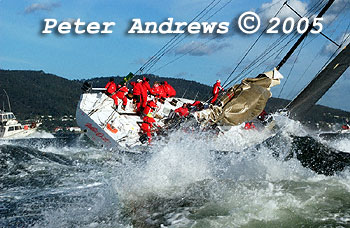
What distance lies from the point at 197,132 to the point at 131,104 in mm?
4280

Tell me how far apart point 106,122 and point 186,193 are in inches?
292

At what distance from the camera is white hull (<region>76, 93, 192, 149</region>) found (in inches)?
515

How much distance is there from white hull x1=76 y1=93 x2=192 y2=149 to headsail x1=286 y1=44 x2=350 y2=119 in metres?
4.72

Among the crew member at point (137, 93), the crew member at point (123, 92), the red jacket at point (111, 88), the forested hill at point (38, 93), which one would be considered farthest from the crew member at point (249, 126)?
the forested hill at point (38, 93)

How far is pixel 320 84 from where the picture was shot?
40.3 feet

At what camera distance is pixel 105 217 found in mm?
5301

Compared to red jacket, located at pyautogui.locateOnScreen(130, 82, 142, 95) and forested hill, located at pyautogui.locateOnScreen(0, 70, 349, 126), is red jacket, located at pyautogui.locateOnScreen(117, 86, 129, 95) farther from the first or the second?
forested hill, located at pyautogui.locateOnScreen(0, 70, 349, 126)

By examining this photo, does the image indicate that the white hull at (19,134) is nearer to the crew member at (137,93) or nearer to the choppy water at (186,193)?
the crew member at (137,93)

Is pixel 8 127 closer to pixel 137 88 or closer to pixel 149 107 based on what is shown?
pixel 137 88

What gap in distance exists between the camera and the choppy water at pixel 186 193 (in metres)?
5.19

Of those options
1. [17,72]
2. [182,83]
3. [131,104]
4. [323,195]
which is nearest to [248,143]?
[131,104]

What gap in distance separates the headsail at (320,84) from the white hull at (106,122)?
186 inches

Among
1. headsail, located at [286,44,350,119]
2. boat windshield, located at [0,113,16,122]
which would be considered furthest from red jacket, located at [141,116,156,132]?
boat windshield, located at [0,113,16,122]

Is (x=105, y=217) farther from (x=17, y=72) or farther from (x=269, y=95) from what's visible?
(x=17, y=72)
